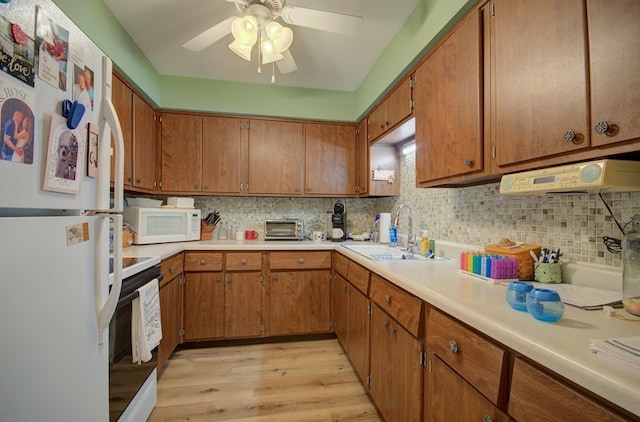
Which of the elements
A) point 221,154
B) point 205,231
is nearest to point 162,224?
point 205,231

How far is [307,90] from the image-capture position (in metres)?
2.84

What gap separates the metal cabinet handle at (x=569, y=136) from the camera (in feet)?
2.74

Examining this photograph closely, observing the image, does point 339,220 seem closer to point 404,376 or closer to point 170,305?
point 170,305

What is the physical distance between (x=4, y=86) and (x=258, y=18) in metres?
1.36

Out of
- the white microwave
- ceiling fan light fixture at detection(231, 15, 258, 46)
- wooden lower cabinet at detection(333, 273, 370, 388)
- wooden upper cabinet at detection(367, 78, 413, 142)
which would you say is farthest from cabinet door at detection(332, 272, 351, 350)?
ceiling fan light fixture at detection(231, 15, 258, 46)

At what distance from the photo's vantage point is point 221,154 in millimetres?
2732

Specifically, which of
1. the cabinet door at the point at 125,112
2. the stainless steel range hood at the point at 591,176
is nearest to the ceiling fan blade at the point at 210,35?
the cabinet door at the point at 125,112

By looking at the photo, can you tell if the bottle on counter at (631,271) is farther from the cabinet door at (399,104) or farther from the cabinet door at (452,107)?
the cabinet door at (399,104)

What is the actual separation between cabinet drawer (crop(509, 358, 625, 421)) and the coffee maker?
2256mm

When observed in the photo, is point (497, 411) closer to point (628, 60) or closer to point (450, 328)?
point (450, 328)

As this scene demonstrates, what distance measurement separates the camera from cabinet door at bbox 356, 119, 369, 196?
107 inches

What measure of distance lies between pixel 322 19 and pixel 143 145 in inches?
73.4

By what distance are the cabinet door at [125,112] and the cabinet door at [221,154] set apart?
64cm

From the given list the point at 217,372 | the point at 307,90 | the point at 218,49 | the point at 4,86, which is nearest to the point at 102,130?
the point at 4,86
